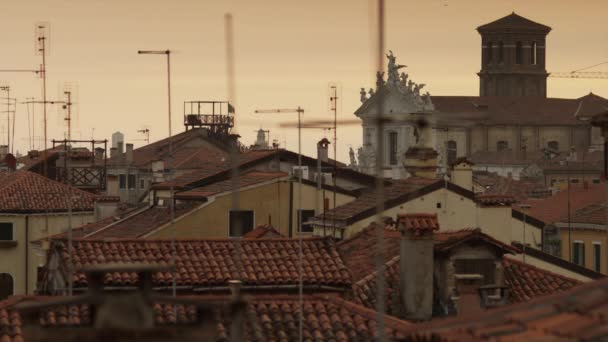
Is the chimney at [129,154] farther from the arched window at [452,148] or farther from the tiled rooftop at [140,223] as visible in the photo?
the arched window at [452,148]

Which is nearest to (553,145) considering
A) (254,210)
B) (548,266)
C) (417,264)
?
(254,210)

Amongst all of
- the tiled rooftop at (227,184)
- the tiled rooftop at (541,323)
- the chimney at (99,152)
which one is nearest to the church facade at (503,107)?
the chimney at (99,152)

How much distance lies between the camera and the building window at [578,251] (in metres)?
39.1

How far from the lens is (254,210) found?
2927 cm

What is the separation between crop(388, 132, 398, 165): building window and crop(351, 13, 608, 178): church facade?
45 mm

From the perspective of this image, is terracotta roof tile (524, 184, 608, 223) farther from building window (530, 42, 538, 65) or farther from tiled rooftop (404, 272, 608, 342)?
building window (530, 42, 538, 65)

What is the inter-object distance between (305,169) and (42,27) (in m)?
5.12

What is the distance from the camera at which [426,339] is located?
764 centimetres

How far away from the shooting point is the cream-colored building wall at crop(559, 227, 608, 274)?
124ft

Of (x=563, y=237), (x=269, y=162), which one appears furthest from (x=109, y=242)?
(x=563, y=237)

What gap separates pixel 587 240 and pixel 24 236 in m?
11.5

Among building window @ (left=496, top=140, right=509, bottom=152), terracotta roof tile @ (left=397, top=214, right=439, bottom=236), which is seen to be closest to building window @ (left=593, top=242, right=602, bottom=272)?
terracotta roof tile @ (left=397, top=214, right=439, bottom=236)

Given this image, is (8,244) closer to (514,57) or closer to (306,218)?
(306,218)

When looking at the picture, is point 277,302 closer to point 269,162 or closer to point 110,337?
point 110,337
